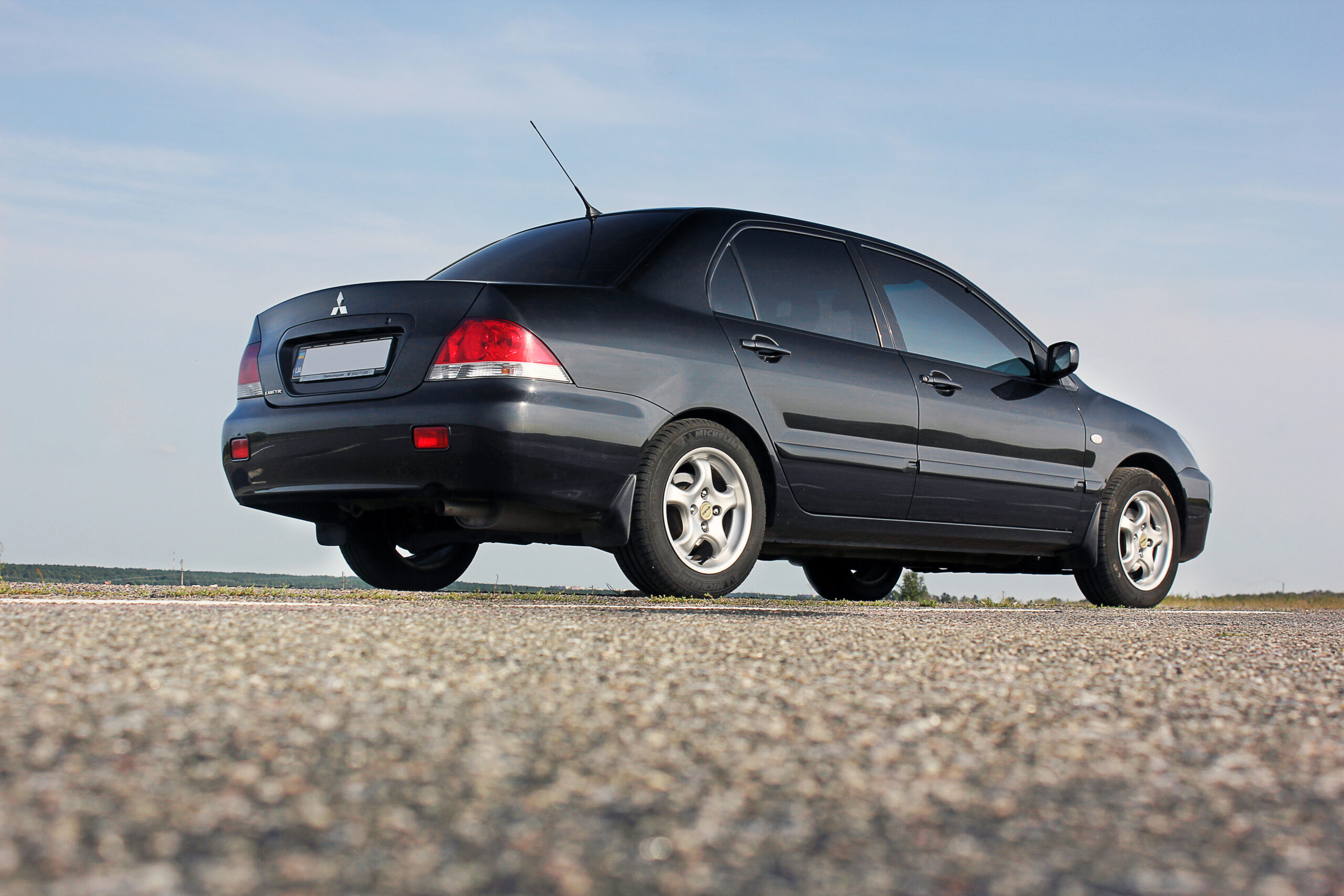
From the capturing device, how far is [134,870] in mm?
1156

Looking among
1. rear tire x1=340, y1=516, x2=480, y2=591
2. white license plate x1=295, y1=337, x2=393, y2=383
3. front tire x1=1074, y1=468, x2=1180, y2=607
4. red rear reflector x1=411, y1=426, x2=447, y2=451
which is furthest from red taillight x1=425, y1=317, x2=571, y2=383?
front tire x1=1074, y1=468, x2=1180, y2=607

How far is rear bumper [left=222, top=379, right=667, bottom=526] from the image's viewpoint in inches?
176

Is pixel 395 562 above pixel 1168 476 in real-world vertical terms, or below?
below

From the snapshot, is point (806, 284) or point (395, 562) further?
point (395, 562)

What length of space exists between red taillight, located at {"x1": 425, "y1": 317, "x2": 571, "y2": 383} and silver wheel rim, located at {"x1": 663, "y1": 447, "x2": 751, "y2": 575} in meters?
0.75

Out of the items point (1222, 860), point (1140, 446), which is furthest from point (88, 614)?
point (1140, 446)

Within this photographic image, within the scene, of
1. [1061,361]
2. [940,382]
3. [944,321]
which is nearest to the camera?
[940,382]

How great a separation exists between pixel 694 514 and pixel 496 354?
115 centimetres

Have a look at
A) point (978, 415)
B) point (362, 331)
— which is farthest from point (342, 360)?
point (978, 415)

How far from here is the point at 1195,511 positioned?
7738 mm

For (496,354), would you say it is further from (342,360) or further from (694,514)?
(694,514)

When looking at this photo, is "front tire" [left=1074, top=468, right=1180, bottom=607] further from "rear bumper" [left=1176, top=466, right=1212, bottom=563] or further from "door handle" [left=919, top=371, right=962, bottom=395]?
"door handle" [left=919, top=371, right=962, bottom=395]

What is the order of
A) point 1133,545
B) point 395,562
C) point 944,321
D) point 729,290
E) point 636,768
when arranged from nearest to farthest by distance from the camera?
point 636,768, point 729,290, point 395,562, point 944,321, point 1133,545

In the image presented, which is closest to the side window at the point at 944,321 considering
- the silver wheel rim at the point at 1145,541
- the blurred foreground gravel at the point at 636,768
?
the silver wheel rim at the point at 1145,541
